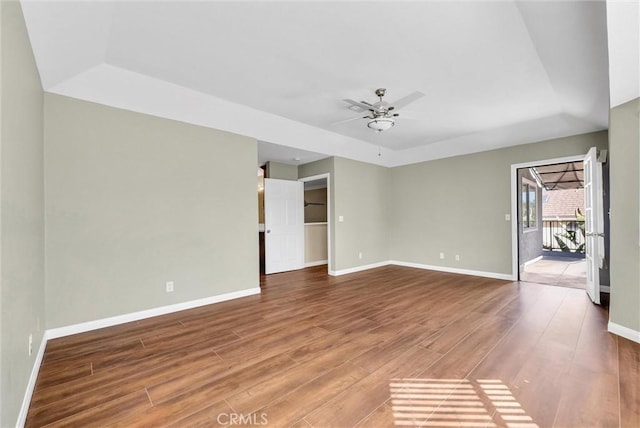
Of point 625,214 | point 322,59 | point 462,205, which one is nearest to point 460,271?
point 462,205

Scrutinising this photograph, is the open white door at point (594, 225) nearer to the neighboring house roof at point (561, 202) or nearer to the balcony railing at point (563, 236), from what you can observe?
the balcony railing at point (563, 236)

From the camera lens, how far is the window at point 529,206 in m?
6.51

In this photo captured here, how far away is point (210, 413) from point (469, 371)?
1827 millimetres

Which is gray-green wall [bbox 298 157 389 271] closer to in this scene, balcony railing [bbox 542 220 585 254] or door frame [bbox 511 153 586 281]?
door frame [bbox 511 153 586 281]

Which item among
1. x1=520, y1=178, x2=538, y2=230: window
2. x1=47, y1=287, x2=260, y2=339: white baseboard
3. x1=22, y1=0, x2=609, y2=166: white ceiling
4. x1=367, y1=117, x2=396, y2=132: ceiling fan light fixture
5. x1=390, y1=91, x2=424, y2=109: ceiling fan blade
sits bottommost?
x1=47, y1=287, x2=260, y2=339: white baseboard

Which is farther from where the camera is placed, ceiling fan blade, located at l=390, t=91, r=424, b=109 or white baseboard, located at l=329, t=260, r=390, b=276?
white baseboard, located at l=329, t=260, r=390, b=276

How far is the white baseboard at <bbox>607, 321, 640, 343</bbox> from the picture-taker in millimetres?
2498

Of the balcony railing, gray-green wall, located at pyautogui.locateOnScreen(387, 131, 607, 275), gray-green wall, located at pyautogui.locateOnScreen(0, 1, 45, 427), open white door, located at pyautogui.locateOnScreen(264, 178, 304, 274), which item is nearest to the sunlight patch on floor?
gray-green wall, located at pyautogui.locateOnScreen(0, 1, 45, 427)

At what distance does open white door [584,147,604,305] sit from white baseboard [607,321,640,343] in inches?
40.4

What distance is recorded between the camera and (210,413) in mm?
1634

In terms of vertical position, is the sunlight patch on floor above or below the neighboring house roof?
below

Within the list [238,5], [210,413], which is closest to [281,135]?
[238,5]

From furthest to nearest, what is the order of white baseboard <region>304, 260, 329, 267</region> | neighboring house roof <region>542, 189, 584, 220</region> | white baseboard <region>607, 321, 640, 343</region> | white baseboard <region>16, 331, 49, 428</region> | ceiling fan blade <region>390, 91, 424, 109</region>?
neighboring house roof <region>542, 189, 584, 220</region>, white baseboard <region>304, 260, 329, 267</region>, ceiling fan blade <region>390, 91, 424, 109</region>, white baseboard <region>607, 321, 640, 343</region>, white baseboard <region>16, 331, 49, 428</region>

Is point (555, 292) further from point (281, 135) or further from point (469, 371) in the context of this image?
point (281, 135)
